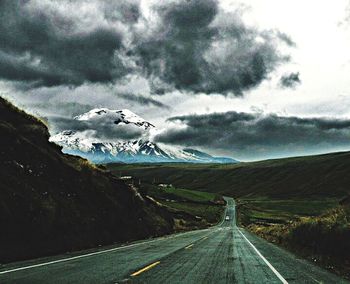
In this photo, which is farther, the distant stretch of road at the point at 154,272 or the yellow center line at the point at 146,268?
the yellow center line at the point at 146,268

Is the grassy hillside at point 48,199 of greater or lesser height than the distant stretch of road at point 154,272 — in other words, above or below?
above

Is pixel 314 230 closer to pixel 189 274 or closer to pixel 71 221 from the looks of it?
pixel 189 274

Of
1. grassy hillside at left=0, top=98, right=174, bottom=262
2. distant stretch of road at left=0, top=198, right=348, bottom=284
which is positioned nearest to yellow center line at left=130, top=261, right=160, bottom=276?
distant stretch of road at left=0, top=198, right=348, bottom=284

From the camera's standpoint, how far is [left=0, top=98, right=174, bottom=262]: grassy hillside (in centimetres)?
1534

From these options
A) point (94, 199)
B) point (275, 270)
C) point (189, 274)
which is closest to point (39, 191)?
point (94, 199)

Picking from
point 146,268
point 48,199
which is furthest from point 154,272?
point 48,199

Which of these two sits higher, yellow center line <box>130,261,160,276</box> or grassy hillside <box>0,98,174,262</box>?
grassy hillside <box>0,98,174,262</box>

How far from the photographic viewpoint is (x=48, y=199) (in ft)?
60.0

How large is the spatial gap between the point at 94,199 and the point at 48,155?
427 cm

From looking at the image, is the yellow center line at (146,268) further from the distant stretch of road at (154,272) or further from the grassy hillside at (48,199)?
the grassy hillside at (48,199)

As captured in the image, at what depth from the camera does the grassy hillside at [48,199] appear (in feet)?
50.3

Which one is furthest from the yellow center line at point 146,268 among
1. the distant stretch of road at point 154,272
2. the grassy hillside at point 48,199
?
the grassy hillside at point 48,199

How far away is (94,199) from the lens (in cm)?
2422

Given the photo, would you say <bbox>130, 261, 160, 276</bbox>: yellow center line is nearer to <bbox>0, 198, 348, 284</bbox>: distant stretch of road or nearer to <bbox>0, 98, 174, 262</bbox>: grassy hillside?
<bbox>0, 198, 348, 284</bbox>: distant stretch of road
